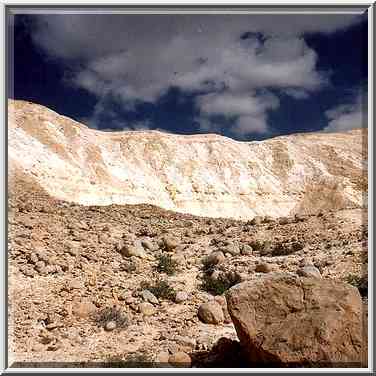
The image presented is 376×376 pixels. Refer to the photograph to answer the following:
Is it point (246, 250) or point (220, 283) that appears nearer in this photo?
point (220, 283)

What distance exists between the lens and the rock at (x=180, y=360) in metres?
4.62

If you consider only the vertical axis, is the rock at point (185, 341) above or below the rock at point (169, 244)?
below

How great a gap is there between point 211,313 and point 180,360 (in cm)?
115

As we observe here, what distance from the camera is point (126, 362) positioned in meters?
4.69

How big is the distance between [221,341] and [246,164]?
2650 cm

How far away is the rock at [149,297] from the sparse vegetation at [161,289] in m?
0.15

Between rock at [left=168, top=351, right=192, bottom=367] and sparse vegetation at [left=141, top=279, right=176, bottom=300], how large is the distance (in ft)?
6.19

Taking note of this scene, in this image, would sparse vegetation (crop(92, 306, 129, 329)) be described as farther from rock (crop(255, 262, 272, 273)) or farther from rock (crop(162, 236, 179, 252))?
rock (crop(162, 236, 179, 252))

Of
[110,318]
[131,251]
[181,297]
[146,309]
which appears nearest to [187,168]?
[131,251]

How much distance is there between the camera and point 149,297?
21.0ft

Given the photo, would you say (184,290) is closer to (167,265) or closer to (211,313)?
(167,265)

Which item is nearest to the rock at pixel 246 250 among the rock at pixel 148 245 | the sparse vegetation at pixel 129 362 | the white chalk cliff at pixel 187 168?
the rock at pixel 148 245

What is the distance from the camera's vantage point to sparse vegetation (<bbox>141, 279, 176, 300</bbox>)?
661cm

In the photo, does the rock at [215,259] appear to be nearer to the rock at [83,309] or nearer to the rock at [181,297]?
the rock at [181,297]
